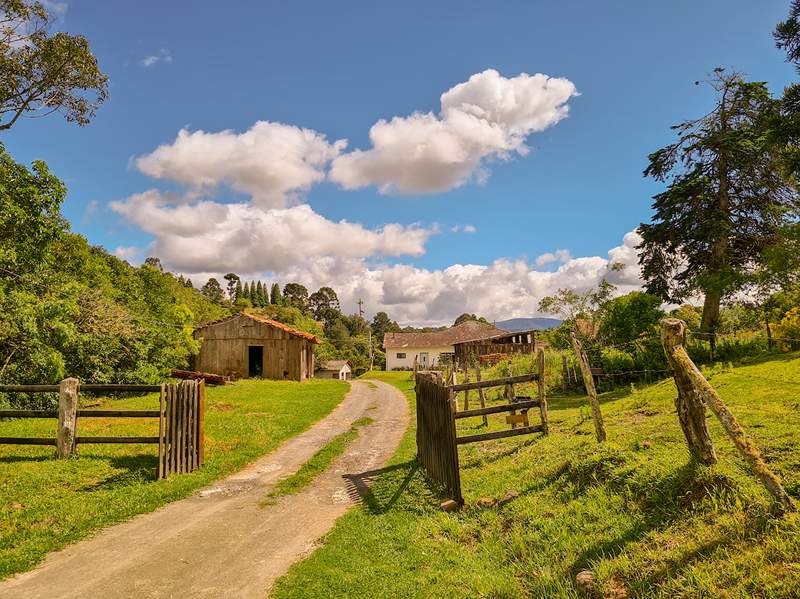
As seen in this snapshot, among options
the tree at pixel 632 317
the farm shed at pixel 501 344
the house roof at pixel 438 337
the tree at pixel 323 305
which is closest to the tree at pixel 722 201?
the tree at pixel 632 317

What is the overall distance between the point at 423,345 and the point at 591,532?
67.8 meters

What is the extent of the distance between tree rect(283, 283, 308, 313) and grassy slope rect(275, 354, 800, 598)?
11171 centimetres

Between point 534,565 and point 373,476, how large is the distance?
546cm

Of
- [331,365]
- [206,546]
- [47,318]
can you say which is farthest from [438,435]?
[331,365]

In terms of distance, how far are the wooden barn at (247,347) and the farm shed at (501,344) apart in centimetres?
2261

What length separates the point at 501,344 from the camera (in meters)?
53.8

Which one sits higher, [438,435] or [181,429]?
[181,429]

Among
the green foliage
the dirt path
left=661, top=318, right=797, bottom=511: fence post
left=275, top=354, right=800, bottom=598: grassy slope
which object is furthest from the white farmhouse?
left=661, top=318, right=797, bottom=511: fence post

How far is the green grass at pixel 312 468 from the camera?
9016mm

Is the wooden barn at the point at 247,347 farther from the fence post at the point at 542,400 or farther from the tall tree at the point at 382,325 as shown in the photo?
the tall tree at the point at 382,325

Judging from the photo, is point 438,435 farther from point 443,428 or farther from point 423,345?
point 423,345

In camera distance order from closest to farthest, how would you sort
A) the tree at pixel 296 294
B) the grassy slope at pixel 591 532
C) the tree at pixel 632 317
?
the grassy slope at pixel 591 532, the tree at pixel 632 317, the tree at pixel 296 294

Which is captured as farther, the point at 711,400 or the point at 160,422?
the point at 160,422

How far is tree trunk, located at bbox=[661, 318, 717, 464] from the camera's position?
549 cm
